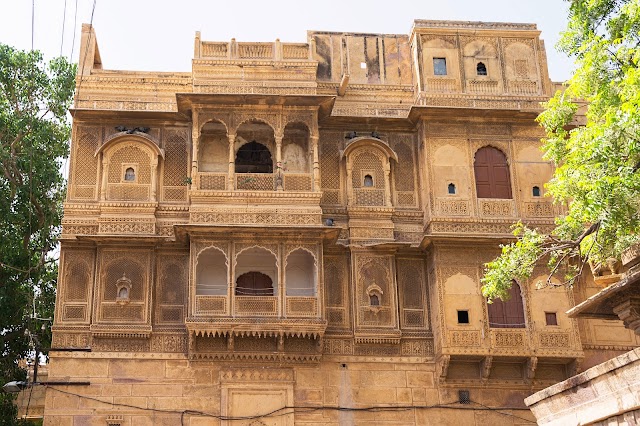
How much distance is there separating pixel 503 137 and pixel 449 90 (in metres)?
1.66

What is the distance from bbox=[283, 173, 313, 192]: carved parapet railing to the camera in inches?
739

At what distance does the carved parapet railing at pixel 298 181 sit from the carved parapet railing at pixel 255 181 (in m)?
0.28

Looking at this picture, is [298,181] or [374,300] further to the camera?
[298,181]

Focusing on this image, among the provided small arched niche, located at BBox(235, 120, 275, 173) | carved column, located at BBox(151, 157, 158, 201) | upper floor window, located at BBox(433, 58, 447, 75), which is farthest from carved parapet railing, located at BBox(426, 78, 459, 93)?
carved column, located at BBox(151, 157, 158, 201)

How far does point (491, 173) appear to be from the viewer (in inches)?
768

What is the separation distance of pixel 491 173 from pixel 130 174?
26.4ft

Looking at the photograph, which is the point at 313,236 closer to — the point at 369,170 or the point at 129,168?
the point at 369,170

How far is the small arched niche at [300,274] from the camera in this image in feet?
61.6

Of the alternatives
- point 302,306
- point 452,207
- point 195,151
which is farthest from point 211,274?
point 452,207

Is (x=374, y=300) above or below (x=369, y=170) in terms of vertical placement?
below

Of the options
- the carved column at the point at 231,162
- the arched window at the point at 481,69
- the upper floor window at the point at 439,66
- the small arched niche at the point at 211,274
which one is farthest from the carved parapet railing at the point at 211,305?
the arched window at the point at 481,69

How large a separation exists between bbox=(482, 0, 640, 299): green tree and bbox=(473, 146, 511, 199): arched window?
6.75 metres

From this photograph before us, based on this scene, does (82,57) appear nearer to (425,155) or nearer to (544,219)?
(425,155)

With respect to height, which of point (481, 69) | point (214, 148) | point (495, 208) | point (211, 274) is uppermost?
point (481, 69)
